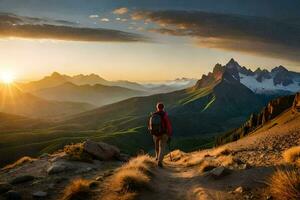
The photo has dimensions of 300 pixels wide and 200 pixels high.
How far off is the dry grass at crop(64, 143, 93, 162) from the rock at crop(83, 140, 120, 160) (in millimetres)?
380

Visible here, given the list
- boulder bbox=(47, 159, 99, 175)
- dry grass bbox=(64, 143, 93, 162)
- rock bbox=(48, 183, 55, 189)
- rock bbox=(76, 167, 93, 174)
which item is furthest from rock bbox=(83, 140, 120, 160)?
rock bbox=(48, 183, 55, 189)

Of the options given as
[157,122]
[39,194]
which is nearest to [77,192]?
[39,194]

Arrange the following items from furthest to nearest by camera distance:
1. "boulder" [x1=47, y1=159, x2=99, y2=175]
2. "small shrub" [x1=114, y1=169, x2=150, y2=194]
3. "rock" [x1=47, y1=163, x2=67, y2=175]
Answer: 1. "boulder" [x1=47, y1=159, x2=99, y2=175]
2. "rock" [x1=47, y1=163, x2=67, y2=175]
3. "small shrub" [x1=114, y1=169, x2=150, y2=194]

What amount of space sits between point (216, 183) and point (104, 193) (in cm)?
465

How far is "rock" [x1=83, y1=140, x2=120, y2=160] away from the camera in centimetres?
2706

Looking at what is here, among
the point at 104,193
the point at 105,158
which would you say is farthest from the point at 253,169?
the point at 105,158

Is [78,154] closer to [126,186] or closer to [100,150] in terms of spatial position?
[100,150]

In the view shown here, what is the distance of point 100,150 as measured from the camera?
2767 centimetres

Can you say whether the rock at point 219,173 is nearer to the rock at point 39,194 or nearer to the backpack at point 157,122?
the backpack at point 157,122

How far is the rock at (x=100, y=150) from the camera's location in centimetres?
2706

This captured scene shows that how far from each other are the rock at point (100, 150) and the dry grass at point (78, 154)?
380mm

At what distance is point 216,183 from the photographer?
632 inches

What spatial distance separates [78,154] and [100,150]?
2.36 meters

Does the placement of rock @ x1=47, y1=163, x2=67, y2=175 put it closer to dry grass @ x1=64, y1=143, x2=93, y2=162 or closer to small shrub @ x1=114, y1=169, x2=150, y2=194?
dry grass @ x1=64, y1=143, x2=93, y2=162
